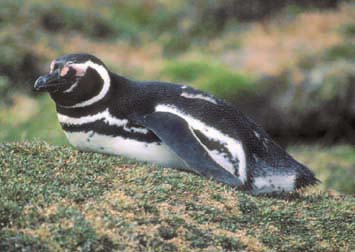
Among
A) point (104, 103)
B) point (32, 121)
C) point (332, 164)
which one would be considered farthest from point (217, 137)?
point (32, 121)

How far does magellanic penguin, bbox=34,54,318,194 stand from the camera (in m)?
6.11

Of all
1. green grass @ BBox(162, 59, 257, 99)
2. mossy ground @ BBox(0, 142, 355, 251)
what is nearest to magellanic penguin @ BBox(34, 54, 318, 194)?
mossy ground @ BBox(0, 142, 355, 251)

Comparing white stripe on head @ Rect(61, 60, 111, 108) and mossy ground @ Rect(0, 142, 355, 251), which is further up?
white stripe on head @ Rect(61, 60, 111, 108)

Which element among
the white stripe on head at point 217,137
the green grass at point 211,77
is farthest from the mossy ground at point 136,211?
the green grass at point 211,77

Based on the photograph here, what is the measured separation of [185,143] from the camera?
237 inches

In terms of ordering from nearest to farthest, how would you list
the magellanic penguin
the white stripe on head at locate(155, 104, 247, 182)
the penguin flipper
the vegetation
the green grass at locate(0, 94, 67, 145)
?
the vegetation < the penguin flipper < the magellanic penguin < the white stripe on head at locate(155, 104, 247, 182) < the green grass at locate(0, 94, 67, 145)

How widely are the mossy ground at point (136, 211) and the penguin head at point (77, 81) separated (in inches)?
13.9

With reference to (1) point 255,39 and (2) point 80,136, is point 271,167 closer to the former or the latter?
(2) point 80,136

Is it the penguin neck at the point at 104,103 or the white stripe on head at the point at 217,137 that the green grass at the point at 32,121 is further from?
the white stripe on head at the point at 217,137

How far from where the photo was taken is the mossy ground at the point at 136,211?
511cm

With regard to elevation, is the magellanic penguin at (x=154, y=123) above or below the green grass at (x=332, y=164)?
below

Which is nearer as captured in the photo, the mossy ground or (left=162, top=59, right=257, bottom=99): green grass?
the mossy ground

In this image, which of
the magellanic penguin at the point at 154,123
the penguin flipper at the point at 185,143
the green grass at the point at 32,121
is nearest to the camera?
the penguin flipper at the point at 185,143

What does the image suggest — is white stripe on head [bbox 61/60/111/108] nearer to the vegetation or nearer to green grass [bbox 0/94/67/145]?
the vegetation
